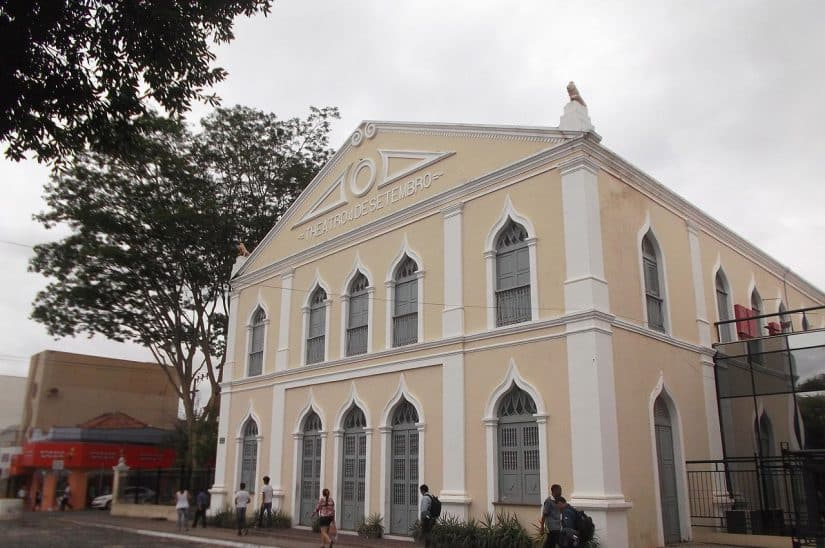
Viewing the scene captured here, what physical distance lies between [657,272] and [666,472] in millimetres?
4231

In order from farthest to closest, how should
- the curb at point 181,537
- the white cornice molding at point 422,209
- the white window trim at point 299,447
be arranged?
the white window trim at point 299,447 → the curb at point 181,537 → the white cornice molding at point 422,209

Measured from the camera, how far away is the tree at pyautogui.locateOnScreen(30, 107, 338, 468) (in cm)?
2523

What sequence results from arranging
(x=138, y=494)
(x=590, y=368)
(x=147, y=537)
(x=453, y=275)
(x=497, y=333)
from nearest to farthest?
(x=590, y=368), (x=497, y=333), (x=453, y=275), (x=147, y=537), (x=138, y=494)

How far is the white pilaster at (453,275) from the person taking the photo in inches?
620

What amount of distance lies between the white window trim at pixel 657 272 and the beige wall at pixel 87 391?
3514 cm

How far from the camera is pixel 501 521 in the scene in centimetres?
1346

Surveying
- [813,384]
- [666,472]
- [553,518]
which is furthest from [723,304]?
[553,518]

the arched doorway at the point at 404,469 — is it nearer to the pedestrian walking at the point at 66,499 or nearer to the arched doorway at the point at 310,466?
the arched doorway at the point at 310,466

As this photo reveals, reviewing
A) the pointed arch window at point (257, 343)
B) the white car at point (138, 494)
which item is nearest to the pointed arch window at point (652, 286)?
the pointed arch window at point (257, 343)

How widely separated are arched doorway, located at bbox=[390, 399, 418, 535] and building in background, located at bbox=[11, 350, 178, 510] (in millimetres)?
26464

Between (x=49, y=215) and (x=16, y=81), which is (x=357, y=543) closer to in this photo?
(x=16, y=81)

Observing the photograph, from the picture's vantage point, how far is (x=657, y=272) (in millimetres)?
15820

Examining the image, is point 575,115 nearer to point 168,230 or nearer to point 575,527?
point 575,527

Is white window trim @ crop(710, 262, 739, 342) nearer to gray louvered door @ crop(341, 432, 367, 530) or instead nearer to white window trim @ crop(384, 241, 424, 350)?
white window trim @ crop(384, 241, 424, 350)
